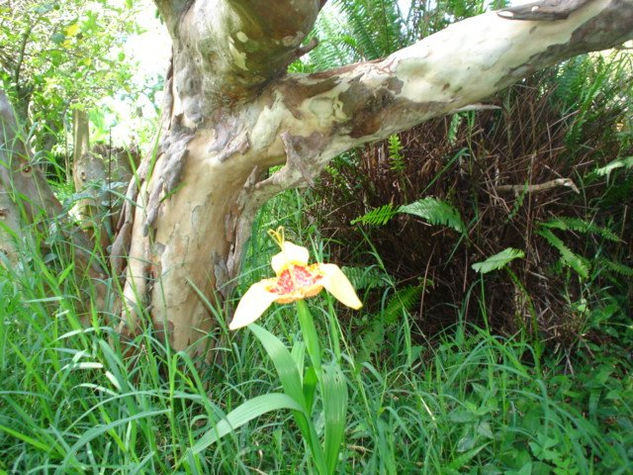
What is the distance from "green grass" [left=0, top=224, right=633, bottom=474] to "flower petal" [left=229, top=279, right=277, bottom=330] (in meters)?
0.34

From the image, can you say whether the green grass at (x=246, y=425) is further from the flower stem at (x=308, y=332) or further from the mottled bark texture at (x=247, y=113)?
the flower stem at (x=308, y=332)

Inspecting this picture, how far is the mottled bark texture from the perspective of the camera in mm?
1967

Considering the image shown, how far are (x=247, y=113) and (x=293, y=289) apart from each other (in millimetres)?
1103

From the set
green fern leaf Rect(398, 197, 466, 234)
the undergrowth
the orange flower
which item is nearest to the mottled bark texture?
green fern leaf Rect(398, 197, 466, 234)

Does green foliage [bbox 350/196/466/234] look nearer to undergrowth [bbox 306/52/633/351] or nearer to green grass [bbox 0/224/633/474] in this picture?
undergrowth [bbox 306/52/633/351]

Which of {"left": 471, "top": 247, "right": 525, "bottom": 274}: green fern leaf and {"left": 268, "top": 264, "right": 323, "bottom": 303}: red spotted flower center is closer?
{"left": 268, "top": 264, "right": 323, "bottom": 303}: red spotted flower center

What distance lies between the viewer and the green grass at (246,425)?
5.24ft

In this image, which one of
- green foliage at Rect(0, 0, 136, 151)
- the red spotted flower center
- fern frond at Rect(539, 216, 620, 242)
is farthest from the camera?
green foliage at Rect(0, 0, 136, 151)

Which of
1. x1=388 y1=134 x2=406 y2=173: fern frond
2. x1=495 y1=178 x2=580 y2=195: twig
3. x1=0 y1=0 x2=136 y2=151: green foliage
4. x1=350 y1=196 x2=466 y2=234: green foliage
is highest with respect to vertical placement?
x1=0 y1=0 x2=136 y2=151: green foliage

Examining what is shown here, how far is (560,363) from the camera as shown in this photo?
2.50 m

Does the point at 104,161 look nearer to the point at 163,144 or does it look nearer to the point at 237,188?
the point at 163,144

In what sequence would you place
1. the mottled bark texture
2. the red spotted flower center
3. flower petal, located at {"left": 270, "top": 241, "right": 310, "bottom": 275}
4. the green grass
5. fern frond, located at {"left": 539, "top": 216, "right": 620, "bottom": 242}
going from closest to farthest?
the red spotted flower center, flower petal, located at {"left": 270, "top": 241, "right": 310, "bottom": 275}, the green grass, the mottled bark texture, fern frond, located at {"left": 539, "top": 216, "right": 620, "bottom": 242}

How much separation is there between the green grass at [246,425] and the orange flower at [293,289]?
0.35m

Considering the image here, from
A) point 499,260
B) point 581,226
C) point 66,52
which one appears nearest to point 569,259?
point 581,226
